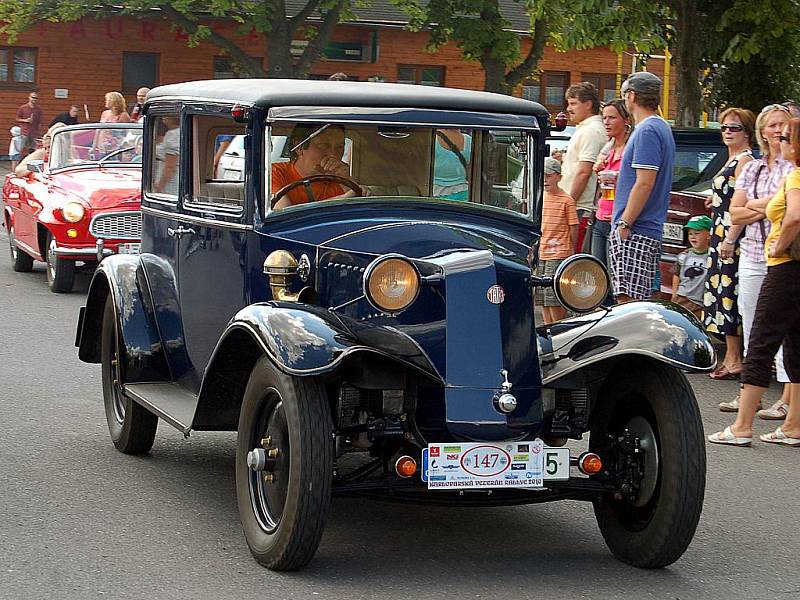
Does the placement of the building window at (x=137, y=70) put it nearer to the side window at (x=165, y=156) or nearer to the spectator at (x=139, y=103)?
the spectator at (x=139, y=103)

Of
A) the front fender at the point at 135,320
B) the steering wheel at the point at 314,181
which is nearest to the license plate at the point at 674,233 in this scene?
the front fender at the point at 135,320

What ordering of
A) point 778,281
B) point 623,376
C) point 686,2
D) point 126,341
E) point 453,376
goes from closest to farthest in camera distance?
1. point 453,376
2. point 623,376
3. point 126,341
4. point 778,281
5. point 686,2

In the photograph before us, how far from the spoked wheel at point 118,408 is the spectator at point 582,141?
435 cm

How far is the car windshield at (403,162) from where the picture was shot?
5.90 metres

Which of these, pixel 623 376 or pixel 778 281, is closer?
pixel 623 376

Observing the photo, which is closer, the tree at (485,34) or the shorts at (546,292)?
the shorts at (546,292)

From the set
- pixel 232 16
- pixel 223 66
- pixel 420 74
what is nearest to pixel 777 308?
pixel 232 16

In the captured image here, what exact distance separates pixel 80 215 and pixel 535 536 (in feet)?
28.7

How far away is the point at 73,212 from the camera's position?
13.5 m

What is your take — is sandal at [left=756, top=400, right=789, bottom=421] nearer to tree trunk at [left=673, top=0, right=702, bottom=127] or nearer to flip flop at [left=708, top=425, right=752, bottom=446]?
flip flop at [left=708, top=425, right=752, bottom=446]

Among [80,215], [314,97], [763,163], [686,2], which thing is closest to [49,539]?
[314,97]

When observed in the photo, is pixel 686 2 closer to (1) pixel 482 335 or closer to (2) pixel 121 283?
(2) pixel 121 283

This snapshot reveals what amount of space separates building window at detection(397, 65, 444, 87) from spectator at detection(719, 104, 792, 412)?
101 feet

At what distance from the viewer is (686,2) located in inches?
627
